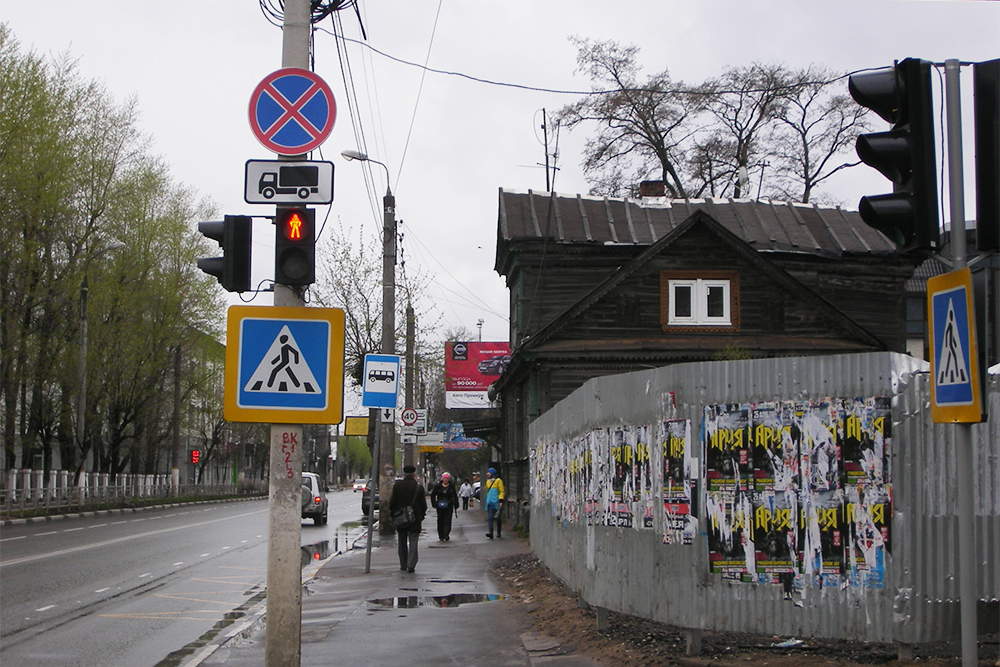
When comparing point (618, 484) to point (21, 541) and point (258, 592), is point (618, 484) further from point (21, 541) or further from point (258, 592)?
point (21, 541)

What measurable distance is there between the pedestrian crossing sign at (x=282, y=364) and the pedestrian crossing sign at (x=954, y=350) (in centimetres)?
346

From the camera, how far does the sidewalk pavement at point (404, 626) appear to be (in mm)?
9555

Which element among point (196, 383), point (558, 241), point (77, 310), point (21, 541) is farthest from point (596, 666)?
point (196, 383)

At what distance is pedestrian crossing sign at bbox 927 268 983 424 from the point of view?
19.2 ft

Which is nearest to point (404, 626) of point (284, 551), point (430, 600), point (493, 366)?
point (430, 600)

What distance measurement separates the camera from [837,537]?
806 cm

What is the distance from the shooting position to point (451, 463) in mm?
92812

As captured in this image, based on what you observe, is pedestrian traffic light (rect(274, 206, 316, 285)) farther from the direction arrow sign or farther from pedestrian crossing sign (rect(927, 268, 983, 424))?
pedestrian crossing sign (rect(927, 268, 983, 424))

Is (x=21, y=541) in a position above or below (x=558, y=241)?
below

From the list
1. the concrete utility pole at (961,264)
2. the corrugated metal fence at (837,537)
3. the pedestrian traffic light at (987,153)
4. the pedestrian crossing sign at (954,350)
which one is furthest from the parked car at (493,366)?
the pedestrian traffic light at (987,153)

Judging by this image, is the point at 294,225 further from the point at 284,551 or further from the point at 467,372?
the point at 467,372

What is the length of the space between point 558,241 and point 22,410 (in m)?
28.5

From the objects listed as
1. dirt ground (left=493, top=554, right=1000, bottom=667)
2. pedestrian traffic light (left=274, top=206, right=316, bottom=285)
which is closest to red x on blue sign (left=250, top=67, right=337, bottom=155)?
pedestrian traffic light (left=274, top=206, right=316, bottom=285)

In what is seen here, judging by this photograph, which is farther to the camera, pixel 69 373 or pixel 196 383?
pixel 196 383
